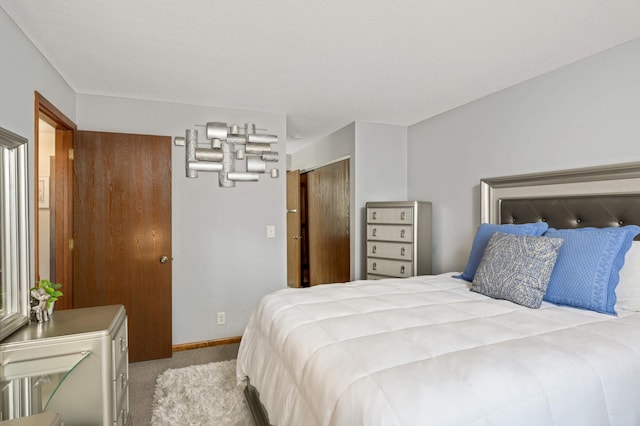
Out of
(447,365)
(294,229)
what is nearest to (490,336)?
(447,365)

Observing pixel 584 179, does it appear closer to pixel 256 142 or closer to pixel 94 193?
pixel 256 142

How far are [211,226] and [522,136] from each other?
2.96 meters

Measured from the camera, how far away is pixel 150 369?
2869 millimetres

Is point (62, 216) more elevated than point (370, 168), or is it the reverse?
point (370, 168)

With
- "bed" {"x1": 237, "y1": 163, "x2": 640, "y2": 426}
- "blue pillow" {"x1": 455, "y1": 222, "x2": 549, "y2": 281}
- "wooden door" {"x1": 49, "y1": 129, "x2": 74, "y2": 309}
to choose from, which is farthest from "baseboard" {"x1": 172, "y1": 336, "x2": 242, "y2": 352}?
"blue pillow" {"x1": 455, "y1": 222, "x2": 549, "y2": 281}

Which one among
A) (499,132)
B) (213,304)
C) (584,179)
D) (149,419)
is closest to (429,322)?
(584,179)

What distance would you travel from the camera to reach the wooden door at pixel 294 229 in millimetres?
5434

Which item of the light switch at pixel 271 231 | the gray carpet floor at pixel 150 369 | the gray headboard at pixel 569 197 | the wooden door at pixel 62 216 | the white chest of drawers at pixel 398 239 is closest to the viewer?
the gray headboard at pixel 569 197

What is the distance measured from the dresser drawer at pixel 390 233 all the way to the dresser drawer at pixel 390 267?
24cm

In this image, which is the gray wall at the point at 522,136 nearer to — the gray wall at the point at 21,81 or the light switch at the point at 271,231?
the light switch at the point at 271,231

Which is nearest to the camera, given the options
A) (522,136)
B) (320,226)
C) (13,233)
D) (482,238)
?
(13,233)

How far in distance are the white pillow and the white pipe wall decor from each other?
2893mm

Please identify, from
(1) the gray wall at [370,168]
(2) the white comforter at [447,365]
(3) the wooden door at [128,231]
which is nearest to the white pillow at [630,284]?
(2) the white comforter at [447,365]

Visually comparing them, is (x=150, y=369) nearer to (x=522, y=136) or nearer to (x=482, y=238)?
(x=482, y=238)
